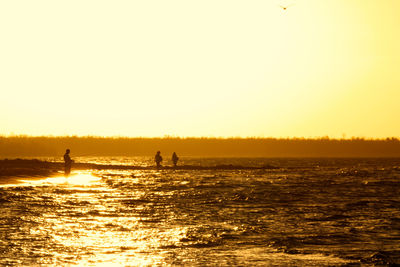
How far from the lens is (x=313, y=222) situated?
2877cm

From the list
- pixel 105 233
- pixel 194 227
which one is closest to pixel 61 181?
pixel 194 227

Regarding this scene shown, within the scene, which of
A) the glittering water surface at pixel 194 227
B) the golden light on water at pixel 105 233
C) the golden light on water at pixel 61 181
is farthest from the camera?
the golden light on water at pixel 61 181

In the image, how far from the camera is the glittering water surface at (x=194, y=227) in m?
19.2

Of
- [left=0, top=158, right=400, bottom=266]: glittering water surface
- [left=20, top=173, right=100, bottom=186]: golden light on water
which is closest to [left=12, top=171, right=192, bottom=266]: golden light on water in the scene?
[left=0, top=158, right=400, bottom=266]: glittering water surface

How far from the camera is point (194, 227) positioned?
85.7 ft

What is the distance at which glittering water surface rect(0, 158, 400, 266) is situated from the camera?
19.2 metres

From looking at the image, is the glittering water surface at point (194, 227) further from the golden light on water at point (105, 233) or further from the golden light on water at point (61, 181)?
the golden light on water at point (61, 181)

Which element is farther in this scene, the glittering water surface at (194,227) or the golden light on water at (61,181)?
the golden light on water at (61,181)

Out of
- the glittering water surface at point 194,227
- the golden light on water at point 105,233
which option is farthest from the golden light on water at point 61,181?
the golden light on water at point 105,233

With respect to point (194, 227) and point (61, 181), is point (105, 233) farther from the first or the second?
point (61, 181)

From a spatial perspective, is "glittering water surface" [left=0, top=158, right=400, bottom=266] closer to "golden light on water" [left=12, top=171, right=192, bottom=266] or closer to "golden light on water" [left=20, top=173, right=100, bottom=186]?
"golden light on water" [left=12, top=171, right=192, bottom=266]

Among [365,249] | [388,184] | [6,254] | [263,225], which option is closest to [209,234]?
[263,225]

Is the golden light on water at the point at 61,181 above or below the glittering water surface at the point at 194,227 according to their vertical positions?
above

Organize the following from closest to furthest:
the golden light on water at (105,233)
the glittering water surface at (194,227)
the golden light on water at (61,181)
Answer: the golden light on water at (105,233) → the glittering water surface at (194,227) → the golden light on water at (61,181)
